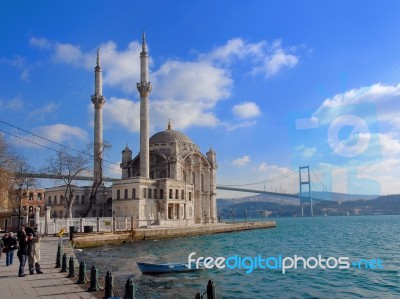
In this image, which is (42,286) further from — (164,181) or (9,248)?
(164,181)

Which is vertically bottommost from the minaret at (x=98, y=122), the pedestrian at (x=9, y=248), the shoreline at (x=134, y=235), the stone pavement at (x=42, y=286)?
the shoreline at (x=134, y=235)

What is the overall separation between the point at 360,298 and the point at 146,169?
136 ft

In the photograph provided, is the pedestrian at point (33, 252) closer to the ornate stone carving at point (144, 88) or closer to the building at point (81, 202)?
the ornate stone carving at point (144, 88)

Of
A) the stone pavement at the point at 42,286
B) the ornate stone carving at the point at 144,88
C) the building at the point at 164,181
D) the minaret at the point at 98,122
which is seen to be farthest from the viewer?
the ornate stone carving at the point at 144,88

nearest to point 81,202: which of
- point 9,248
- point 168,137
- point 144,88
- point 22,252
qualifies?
point 168,137

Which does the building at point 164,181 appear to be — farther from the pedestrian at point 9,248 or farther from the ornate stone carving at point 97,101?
the pedestrian at point 9,248

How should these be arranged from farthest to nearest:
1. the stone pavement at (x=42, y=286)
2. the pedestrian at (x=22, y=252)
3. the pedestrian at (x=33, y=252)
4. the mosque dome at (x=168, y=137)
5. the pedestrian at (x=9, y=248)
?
1. the mosque dome at (x=168, y=137)
2. the pedestrian at (x=9, y=248)
3. the pedestrian at (x=33, y=252)
4. the pedestrian at (x=22, y=252)
5. the stone pavement at (x=42, y=286)

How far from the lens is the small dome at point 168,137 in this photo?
6769 cm

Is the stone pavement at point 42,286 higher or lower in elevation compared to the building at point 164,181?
lower

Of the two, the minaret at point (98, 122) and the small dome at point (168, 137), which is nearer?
the minaret at point (98, 122)

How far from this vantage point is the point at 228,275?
1916 centimetres

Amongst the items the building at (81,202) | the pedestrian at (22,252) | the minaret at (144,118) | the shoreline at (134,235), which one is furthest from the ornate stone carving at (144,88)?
the pedestrian at (22,252)

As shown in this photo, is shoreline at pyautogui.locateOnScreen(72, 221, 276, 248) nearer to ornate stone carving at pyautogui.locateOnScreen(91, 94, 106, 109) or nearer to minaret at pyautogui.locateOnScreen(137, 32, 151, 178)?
minaret at pyautogui.locateOnScreen(137, 32, 151, 178)

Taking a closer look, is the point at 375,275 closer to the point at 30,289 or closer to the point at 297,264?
the point at 297,264
